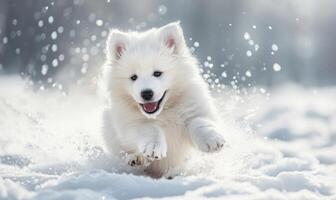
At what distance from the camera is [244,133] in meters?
9.98

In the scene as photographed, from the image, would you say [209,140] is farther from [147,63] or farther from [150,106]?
[147,63]

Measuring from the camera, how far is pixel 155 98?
7.72 m

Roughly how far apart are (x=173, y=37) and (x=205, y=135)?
146 cm

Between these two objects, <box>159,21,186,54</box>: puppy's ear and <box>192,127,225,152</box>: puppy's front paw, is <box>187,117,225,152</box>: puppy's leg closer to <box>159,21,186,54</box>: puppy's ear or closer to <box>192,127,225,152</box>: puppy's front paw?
<box>192,127,225,152</box>: puppy's front paw

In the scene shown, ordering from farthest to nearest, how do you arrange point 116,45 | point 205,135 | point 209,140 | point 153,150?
point 116,45
point 205,135
point 209,140
point 153,150

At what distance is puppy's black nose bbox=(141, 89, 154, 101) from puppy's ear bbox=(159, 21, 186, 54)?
836 mm

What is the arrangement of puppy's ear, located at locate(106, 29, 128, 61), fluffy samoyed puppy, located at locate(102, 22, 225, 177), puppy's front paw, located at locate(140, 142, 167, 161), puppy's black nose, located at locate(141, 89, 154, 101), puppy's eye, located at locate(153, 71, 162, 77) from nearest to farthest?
1. puppy's front paw, located at locate(140, 142, 167, 161)
2. puppy's black nose, located at locate(141, 89, 154, 101)
3. fluffy samoyed puppy, located at locate(102, 22, 225, 177)
4. puppy's eye, located at locate(153, 71, 162, 77)
5. puppy's ear, located at locate(106, 29, 128, 61)

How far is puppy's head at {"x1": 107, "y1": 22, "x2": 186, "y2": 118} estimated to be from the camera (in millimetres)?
7758

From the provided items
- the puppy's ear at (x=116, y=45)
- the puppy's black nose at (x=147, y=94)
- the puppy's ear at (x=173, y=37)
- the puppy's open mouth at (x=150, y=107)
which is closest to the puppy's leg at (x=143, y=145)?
the puppy's open mouth at (x=150, y=107)

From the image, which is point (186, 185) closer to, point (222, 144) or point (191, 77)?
point (222, 144)

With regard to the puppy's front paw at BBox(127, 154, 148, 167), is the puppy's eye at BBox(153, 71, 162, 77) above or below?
above

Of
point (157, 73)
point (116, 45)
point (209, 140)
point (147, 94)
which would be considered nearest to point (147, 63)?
point (157, 73)

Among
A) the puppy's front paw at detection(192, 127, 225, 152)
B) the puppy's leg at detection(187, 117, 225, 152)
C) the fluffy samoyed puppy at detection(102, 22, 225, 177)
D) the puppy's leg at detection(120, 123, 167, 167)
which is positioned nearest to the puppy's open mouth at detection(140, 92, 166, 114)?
the fluffy samoyed puppy at detection(102, 22, 225, 177)

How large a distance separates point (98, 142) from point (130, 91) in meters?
1.55
